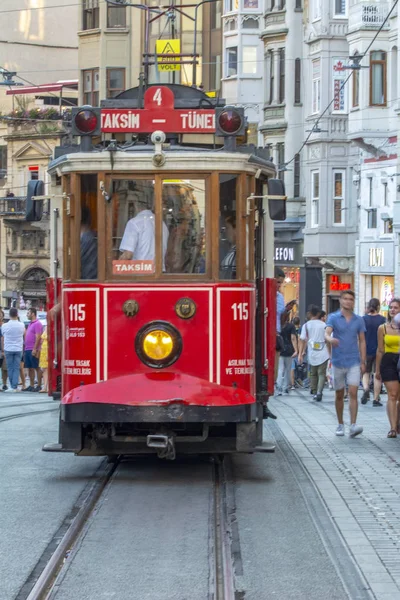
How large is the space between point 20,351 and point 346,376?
11.4 metres

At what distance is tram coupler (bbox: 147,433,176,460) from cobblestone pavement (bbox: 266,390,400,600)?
4.22 ft

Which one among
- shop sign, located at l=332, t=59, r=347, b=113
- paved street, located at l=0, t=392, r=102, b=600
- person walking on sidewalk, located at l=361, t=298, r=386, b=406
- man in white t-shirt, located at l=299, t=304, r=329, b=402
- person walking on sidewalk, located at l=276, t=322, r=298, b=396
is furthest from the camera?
shop sign, located at l=332, t=59, r=347, b=113

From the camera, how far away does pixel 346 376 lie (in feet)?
52.0

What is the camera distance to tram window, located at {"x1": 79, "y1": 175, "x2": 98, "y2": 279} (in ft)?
39.3

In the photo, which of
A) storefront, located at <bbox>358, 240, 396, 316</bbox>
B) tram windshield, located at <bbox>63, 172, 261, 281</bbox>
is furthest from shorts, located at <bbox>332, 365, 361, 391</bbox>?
storefront, located at <bbox>358, 240, 396, 316</bbox>

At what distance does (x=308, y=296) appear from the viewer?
160ft

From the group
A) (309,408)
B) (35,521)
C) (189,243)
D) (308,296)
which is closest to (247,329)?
(189,243)

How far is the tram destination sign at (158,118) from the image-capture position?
12.0 meters

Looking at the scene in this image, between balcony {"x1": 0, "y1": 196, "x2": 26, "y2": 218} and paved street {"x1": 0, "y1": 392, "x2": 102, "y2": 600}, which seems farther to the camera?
balcony {"x1": 0, "y1": 196, "x2": 26, "y2": 218}

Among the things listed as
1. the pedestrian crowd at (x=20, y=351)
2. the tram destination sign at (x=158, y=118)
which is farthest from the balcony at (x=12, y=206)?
the tram destination sign at (x=158, y=118)

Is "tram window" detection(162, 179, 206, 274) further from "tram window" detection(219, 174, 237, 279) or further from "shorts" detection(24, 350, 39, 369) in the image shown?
"shorts" detection(24, 350, 39, 369)

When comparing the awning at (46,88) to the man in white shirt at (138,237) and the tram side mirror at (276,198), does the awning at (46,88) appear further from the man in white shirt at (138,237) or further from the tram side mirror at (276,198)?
the tram side mirror at (276,198)

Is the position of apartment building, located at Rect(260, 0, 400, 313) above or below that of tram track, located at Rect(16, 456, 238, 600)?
above

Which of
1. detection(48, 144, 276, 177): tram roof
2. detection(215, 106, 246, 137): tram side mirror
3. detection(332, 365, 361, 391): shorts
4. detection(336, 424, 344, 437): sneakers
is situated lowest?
detection(336, 424, 344, 437): sneakers
